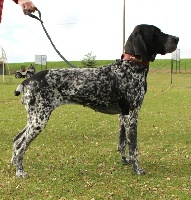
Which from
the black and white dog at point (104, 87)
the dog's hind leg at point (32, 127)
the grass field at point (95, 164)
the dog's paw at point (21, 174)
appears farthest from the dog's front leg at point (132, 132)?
the dog's paw at point (21, 174)

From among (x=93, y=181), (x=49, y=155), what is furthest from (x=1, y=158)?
(x=93, y=181)

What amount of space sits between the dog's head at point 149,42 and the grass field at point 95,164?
6.24ft

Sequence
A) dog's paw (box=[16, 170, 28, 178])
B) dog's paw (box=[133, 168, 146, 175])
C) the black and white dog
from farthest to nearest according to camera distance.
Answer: dog's paw (box=[133, 168, 146, 175]) → dog's paw (box=[16, 170, 28, 178]) → the black and white dog

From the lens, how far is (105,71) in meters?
6.86

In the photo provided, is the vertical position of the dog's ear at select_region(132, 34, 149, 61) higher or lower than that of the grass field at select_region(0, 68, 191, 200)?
higher

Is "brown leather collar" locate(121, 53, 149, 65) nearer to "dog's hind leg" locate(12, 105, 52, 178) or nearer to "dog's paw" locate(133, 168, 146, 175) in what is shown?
"dog's hind leg" locate(12, 105, 52, 178)

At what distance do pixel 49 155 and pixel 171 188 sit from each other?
2.95 meters

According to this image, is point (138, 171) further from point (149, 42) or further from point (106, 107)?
point (149, 42)

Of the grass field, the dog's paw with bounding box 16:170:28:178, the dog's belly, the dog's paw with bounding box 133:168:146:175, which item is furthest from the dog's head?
the dog's paw with bounding box 16:170:28:178

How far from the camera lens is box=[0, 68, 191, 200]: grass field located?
609 cm

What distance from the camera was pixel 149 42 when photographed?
22.2ft

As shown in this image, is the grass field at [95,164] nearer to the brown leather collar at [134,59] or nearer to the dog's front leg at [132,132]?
the dog's front leg at [132,132]

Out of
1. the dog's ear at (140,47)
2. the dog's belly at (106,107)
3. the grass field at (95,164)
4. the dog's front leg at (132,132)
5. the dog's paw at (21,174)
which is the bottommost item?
the grass field at (95,164)

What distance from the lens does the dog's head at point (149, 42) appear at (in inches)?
264
